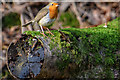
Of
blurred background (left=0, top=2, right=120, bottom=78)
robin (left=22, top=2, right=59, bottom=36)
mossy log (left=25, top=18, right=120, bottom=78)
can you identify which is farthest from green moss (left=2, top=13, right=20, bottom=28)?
mossy log (left=25, top=18, right=120, bottom=78)

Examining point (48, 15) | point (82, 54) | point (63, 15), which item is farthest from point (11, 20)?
point (82, 54)

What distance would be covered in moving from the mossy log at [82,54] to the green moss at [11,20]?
4767 mm

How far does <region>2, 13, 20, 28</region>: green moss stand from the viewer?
764 cm

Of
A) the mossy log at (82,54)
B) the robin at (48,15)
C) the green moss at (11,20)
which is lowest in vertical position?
the mossy log at (82,54)

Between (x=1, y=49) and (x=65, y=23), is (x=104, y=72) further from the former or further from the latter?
(x=65, y=23)

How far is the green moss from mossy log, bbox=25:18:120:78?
15.6 ft

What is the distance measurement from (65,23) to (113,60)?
14.9 ft

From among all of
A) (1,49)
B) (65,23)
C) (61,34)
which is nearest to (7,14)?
(1,49)

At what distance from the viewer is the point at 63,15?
8.12 meters

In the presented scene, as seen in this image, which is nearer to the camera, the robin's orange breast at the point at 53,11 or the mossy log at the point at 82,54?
the mossy log at the point at 82,54

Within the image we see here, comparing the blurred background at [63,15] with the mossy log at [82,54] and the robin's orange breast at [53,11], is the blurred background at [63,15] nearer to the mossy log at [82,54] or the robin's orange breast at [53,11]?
the robin's orange breast at [53,11]

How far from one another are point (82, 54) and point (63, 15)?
5.09 m

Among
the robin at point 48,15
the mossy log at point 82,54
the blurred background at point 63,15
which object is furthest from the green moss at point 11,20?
the mossy log at point 82,54

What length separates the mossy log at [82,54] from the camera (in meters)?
2.98
